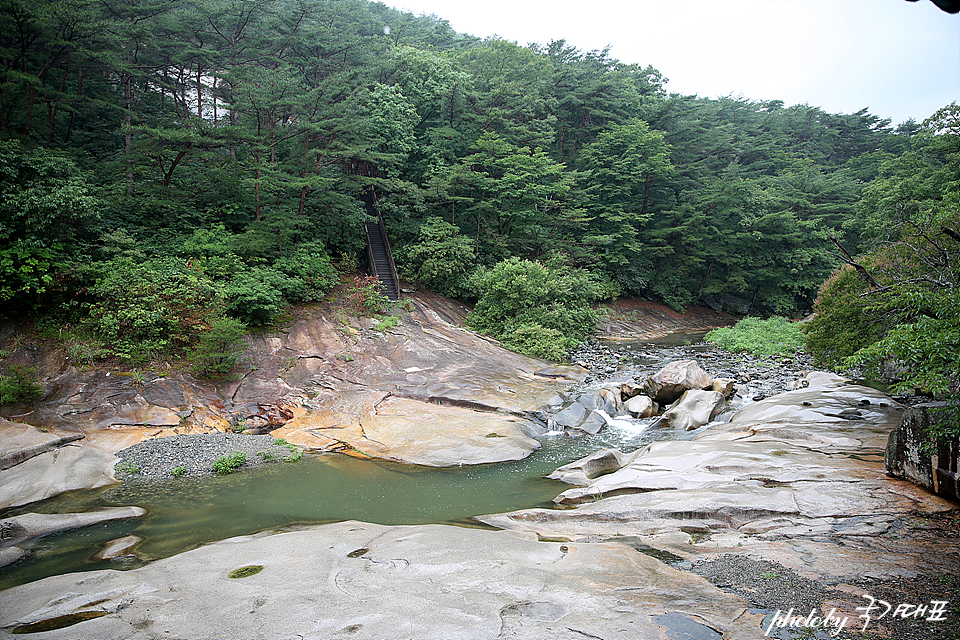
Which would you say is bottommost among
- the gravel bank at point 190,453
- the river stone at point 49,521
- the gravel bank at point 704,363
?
the gravel bank at point 190,453

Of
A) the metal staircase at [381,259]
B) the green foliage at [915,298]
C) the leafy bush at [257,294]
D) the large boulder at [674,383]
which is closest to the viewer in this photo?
the green foliage at [915,298]

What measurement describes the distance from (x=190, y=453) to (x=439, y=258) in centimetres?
1290

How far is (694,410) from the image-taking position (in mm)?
12203

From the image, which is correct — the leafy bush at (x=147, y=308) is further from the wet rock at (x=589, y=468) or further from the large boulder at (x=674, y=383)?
the large boulder at (x=674, y=383)

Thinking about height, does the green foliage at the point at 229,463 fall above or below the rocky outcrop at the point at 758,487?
below

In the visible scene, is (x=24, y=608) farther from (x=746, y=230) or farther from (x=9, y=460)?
(x=746, y=230)

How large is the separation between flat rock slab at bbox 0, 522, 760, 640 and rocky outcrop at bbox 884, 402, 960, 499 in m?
3.78

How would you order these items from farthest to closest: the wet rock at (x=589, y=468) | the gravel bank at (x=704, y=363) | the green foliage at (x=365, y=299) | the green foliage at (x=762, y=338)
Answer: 1. the green foliage at (x=762, y=338)
2. the green foliage at (x=365, y=299)
3. the gravel bank at (x=704, y=363)
4. the wet rock at (x=589, y=468)

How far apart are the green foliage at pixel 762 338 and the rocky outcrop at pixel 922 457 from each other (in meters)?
15.2

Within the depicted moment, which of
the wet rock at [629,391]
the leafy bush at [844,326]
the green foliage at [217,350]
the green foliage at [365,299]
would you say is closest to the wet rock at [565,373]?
the wet rock at [629,391]

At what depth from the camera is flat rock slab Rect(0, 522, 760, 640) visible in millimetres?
3473

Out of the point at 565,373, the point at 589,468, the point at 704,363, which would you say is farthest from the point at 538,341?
the point at 589,468

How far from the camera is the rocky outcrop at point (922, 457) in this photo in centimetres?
568

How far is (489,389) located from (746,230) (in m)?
27.5
